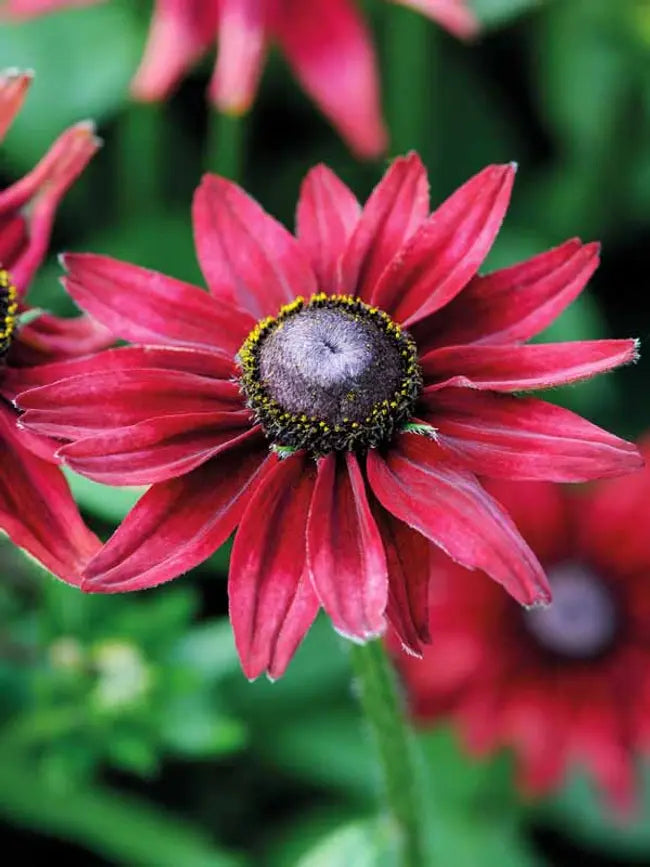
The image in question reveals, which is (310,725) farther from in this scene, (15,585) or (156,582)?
(156,582)

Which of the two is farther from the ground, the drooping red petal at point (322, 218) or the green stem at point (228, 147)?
the drooping red petal at point (322, 218)

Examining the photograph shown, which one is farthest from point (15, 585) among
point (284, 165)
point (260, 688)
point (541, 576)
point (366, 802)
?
point (541, 576)

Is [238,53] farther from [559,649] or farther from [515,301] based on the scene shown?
[559,649]

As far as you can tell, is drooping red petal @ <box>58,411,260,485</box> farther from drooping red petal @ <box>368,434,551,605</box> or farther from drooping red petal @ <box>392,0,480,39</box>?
drooping red petal @ <box>392,0,480,39</box>

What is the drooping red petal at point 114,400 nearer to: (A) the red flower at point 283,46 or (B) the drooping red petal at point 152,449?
(B) the drooping red petal at point 152,449

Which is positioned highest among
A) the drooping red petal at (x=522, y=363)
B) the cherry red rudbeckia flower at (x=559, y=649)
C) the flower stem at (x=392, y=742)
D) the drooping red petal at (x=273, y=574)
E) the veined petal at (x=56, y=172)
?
the veined petal at (x=56, y=172)

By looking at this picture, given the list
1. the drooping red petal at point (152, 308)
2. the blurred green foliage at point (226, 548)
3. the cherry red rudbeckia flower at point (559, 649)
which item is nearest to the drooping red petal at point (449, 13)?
the blurred green foliage at point (226, 548)

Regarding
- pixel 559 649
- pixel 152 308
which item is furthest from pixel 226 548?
pixel 152 308
